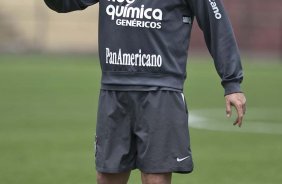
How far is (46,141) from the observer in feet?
45.4

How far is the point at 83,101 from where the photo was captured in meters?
20.0

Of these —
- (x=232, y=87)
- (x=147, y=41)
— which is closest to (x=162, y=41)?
(x=147, y=41)

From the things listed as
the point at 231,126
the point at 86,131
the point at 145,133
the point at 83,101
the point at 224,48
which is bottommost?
the point at 83,101

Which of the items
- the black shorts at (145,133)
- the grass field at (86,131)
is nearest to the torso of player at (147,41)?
the black shorts at (145,133)

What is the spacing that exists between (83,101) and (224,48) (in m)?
12.9

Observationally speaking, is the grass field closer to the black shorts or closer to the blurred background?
the blurred background

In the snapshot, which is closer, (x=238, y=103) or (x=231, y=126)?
(x=238, y=103)

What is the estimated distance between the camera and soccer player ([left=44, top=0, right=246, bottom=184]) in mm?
7121

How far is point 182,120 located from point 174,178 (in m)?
3.92

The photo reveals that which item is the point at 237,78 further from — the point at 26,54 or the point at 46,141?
the point at 26,54

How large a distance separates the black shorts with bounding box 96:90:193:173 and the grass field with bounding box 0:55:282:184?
3.48 m

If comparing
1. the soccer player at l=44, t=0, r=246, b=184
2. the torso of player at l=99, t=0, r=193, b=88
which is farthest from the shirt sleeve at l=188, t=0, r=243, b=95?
the torso of player at l=99, t=0, r=193, b=88

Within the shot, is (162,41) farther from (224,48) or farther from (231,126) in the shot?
(231,126)

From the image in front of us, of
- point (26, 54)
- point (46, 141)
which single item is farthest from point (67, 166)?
point (26, 54)
